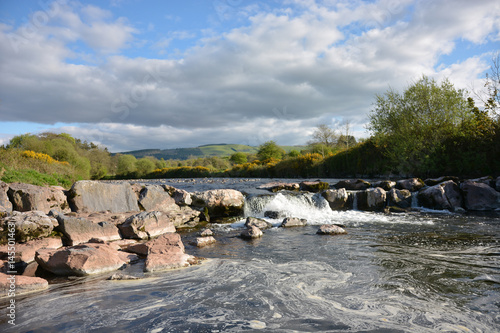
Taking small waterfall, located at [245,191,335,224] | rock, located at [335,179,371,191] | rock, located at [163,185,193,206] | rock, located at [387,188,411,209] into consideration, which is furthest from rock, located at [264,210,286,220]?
rock, located at [335,179,371,191]

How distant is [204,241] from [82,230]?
324 cm

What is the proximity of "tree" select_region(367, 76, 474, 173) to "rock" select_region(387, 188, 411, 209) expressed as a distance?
9.65 m

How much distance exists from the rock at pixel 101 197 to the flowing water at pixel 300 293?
178 inches

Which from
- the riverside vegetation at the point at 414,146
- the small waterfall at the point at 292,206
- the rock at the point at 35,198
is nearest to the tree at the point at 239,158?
the riverside vegetation at the point at 414,146

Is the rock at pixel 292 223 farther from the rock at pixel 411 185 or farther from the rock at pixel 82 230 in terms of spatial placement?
the rock at pixel 411 185

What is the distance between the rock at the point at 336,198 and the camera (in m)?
14.7

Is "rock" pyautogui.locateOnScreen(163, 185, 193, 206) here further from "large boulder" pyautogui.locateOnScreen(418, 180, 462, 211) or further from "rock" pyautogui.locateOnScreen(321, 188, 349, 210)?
"large boulder" pyautogui.locateOnScreen(418, 180, 462, 211)

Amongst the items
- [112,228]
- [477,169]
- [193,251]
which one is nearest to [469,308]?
[193,251]

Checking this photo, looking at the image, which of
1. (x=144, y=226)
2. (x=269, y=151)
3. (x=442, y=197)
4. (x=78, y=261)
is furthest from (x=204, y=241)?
(x=269, y=151)

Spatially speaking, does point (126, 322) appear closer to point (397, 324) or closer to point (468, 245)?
point (397, 324)

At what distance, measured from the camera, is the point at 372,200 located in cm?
1468

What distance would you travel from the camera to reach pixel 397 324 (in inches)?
141

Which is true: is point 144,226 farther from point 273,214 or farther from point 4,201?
point 273,214

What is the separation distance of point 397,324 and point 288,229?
→ 686 cm
